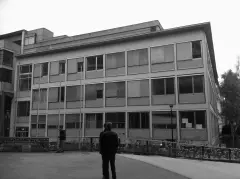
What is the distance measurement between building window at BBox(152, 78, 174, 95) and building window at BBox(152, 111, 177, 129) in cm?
209

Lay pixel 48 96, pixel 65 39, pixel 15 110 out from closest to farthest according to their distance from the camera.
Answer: pixel 48 96
pixel 15 110
pixel 65 39

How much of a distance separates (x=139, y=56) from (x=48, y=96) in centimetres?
1356

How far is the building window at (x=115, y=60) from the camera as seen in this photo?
28.7 m

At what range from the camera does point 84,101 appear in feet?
98.7

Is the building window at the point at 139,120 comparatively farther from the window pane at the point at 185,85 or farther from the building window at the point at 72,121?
the building window at the point at 72,121

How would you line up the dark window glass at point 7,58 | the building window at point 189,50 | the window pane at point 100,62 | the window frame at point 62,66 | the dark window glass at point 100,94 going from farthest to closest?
1. the dark window glass at point 7,58
2. the window frame at point 62,66
3. the window pane at point 100,62
4. the dark window glass at point 100,94
5. the building window at point 189,50

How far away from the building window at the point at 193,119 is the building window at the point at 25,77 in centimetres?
2238

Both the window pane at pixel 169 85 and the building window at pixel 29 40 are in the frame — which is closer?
the window pane at pixel 169 85

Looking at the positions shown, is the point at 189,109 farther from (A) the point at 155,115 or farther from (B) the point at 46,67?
→ (B) the point at 46,67

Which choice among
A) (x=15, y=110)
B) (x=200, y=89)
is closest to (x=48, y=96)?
(x=15, y=110)

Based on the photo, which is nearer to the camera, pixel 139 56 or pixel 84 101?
pixel 139 56

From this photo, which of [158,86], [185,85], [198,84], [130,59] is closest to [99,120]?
[130,59]

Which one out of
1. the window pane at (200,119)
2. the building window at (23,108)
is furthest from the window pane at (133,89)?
the building window at (23,108)

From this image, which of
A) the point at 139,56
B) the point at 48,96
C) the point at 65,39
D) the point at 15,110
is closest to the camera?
the point at 139,56
